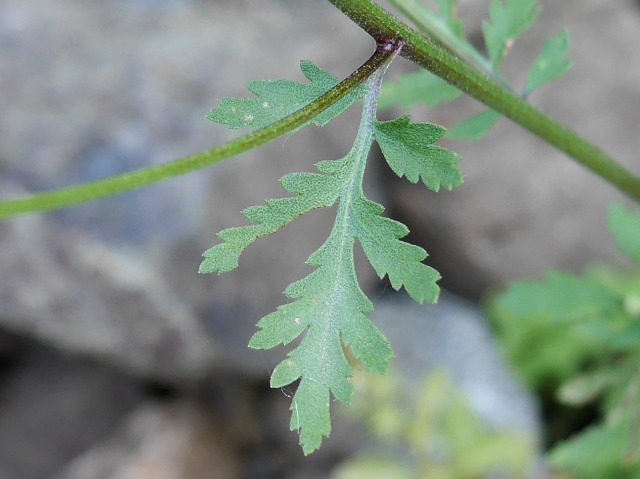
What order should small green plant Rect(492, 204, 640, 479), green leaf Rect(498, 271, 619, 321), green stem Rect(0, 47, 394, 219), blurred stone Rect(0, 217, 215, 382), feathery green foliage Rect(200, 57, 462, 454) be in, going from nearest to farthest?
1. green stem Rect(0, 47, 394, 219)
2. feathery green foliage Rect(200, 57, 462, 454)
3. small green plant Rect(492, 204, 640, 479)
4. green leaf Rect(498, 271, 619, 321)
5. blurred stone Rect(0, 217, 215, 382)

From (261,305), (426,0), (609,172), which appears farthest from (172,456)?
(609,172)

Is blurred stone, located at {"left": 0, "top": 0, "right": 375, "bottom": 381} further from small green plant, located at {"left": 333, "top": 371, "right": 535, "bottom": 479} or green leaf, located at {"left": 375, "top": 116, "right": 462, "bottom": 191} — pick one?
green leaf, located at {"left": 375, "top": 116, "right": 462, "bottom": 191}

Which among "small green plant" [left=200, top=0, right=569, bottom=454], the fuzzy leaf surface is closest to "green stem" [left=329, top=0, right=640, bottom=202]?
"small green plant" [left=200, top=0, right=569, bottom=454]

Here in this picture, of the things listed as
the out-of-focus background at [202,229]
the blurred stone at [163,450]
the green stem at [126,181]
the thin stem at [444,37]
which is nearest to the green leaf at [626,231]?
the thin stem at [444,37]

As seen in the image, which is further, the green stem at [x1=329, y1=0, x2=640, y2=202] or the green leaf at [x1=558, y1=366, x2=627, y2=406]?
the green leaf at [x1=558, y1=366, x2=627, y2=406]

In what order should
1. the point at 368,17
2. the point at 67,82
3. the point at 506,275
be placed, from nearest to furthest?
the point at 368,17 < the point at 67,82 < the point at 506,275

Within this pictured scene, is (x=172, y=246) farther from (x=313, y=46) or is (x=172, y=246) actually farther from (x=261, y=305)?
(x=313, y=46)

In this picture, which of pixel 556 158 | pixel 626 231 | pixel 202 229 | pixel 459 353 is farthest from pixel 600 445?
pixel 556 158
